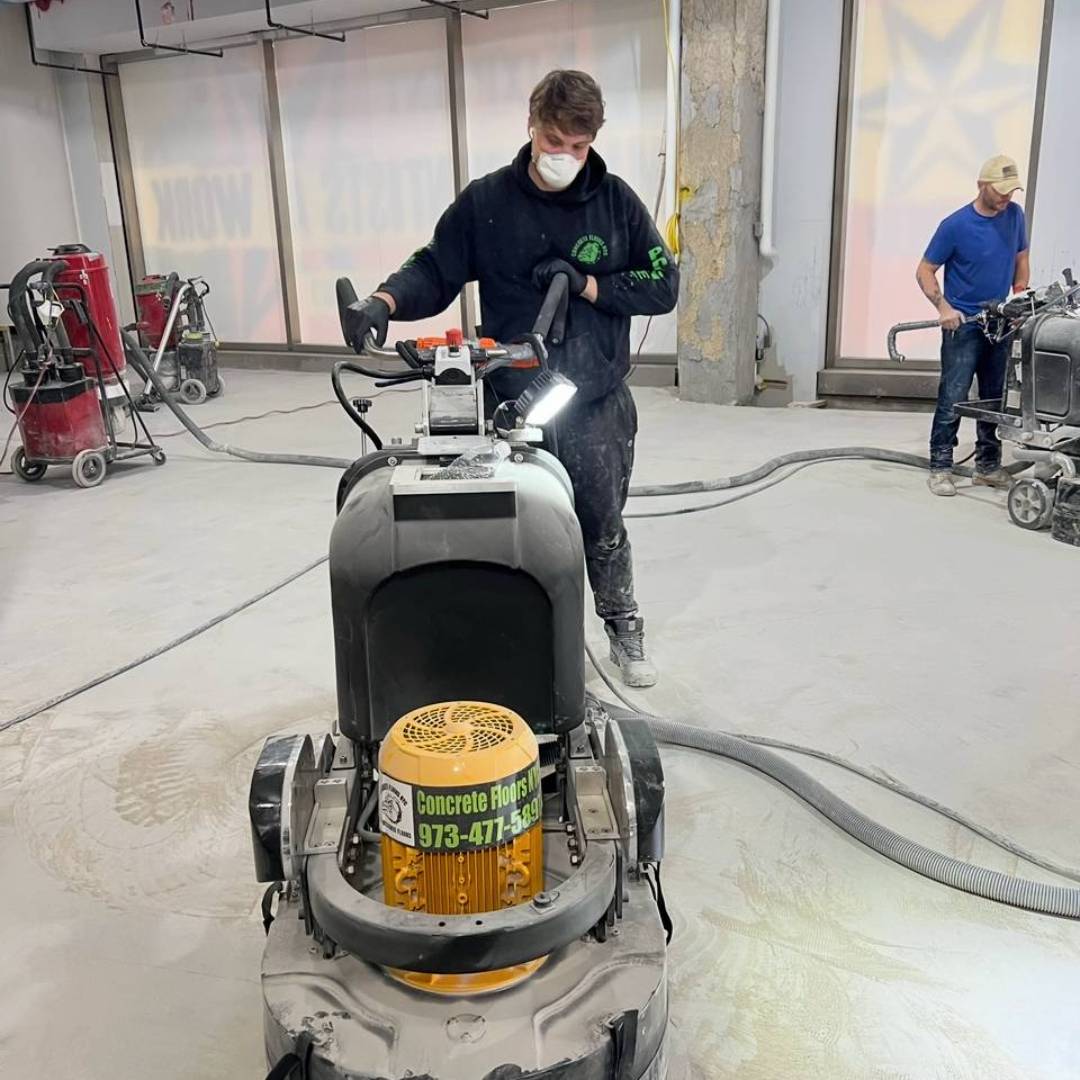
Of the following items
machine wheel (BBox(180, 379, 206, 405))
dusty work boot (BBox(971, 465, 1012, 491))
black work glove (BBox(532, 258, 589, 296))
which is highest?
black work glove (BBox(532, 258, 589, 296))

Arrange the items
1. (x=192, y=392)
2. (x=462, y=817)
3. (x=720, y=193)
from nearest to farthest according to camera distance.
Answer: (x=462, y=817)
(x=720, y=193)
(x=192, y=392)

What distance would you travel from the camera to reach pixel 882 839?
181 cm

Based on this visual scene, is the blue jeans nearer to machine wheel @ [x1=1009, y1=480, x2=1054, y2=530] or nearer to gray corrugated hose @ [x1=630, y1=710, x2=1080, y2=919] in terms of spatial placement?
machine wheel @ [x1=1009, y1=480, x2=1054, y2=530]

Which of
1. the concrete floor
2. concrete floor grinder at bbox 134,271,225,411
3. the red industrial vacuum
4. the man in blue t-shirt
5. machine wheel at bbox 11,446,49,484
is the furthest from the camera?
concrete floor grinder at bbox 134,271,225,411

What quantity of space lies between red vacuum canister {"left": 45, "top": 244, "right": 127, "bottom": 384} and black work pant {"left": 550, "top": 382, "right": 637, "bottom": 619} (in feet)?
10.3

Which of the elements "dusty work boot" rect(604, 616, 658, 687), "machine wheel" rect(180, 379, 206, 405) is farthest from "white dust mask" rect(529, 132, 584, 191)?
"machine wheel" rect(180, 379, 206, 405)

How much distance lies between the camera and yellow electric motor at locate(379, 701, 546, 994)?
3.50 feet

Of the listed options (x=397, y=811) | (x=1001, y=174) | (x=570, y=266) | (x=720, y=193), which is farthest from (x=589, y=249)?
(x=720, y=193)

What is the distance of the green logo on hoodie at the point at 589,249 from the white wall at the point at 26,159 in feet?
24.7

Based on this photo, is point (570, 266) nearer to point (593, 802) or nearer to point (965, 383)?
point (593, 802)

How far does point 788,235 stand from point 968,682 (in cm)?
426

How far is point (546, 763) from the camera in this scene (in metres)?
1.43

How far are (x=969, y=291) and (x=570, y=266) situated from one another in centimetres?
261

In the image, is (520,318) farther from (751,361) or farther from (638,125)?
(638,125)
